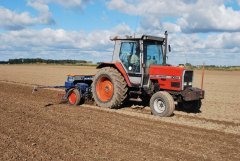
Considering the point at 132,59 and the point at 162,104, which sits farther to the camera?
the point at 132,59

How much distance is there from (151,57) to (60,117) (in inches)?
143

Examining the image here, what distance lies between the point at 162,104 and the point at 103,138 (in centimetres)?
376

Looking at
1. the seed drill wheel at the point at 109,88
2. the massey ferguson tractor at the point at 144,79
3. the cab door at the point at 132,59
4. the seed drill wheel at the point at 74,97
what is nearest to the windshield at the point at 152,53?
the massey ferguson tractor at the point at 144,79

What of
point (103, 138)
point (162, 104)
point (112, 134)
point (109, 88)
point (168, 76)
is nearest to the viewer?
point (103, 138)

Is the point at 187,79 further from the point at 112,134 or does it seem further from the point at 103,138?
the point at 103,138

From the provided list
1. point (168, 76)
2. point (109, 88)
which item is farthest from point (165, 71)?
point (109, 88)

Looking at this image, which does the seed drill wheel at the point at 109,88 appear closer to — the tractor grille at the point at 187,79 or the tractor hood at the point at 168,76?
the tractor hood at the point at 168,76

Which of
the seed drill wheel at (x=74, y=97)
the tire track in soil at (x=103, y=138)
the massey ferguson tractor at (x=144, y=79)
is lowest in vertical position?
the tire track in soil at (x=103, y=138)

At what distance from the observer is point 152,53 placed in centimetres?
1238

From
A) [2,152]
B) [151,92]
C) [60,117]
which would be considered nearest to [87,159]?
[2,152]

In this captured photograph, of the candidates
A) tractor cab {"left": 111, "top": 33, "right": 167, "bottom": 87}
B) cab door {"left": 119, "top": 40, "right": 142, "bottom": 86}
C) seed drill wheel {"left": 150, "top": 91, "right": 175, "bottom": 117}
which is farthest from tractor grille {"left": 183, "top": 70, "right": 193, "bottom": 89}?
cab door {"left": 119, "top": 40, "right": 142, "bottom": 86}

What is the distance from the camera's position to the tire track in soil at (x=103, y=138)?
6.91 meters

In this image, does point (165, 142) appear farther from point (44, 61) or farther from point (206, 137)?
point (44, 61)

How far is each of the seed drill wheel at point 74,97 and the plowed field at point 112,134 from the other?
2.59ft
